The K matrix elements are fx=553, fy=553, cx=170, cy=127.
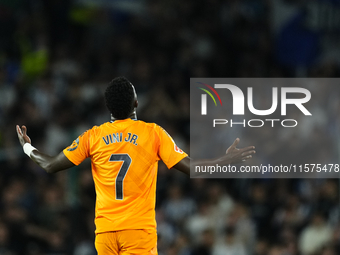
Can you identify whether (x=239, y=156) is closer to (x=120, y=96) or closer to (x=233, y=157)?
(x=233, y=157)

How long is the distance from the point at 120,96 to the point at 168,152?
2.02 feet

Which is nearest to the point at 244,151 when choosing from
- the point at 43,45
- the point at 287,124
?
the point at 287,124

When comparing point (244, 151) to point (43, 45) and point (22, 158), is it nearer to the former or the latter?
point (22, 158)

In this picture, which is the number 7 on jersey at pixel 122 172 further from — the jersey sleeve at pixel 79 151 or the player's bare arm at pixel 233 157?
the player's bare arm at pixel 233 157

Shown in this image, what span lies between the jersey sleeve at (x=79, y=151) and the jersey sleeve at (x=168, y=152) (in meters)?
0.63

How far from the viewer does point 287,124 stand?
973cm

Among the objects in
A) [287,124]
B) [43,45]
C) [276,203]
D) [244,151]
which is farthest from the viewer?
[43,45]

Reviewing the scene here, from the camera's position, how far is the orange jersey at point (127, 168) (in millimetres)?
4574

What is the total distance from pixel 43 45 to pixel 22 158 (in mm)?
3279

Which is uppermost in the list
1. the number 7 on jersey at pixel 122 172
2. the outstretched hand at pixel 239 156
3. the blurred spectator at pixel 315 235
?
the outstretched hand at pixel 239 156

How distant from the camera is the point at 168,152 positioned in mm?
4609
